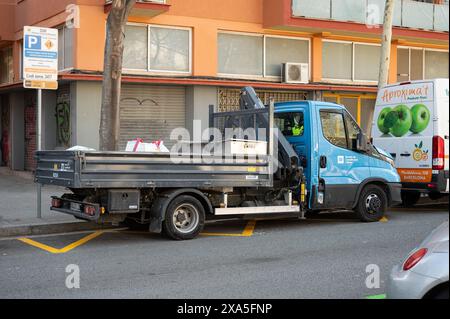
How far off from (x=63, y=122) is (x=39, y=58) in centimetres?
640

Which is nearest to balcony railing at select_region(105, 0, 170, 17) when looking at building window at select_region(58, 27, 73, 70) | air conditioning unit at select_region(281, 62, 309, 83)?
building window at select_region(58, 27, 73, 70)

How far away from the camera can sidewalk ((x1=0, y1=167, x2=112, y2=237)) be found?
10.4m

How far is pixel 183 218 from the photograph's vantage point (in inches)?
377

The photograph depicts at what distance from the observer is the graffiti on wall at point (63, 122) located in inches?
678

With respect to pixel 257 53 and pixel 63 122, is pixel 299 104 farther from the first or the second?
pixel 63 122

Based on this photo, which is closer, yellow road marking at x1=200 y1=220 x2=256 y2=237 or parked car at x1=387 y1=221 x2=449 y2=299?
parked car at x1=387 y1=221 x2=449 y2=299

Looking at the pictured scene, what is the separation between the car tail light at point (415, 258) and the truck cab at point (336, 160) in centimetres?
619

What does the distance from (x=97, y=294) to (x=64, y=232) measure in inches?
181

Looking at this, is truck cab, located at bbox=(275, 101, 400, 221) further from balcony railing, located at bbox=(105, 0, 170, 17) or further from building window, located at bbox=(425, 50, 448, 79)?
→ building window, located at bbox=(425, 50, 448, 79)

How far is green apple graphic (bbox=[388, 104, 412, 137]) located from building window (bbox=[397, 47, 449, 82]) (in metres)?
9.38

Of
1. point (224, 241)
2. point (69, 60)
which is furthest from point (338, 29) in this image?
point (224, 241)

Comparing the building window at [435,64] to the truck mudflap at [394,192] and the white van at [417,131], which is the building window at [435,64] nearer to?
the white van at [417,131]

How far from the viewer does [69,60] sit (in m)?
16.7

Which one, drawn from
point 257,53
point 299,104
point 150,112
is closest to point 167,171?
point 299,104
